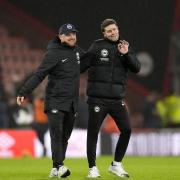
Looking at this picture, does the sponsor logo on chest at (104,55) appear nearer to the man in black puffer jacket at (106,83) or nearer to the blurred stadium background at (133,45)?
the man in black puffer jacket at (106,83)

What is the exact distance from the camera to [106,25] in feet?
35.6

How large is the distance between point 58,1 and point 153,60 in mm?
3552

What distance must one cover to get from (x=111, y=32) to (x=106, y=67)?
48cm

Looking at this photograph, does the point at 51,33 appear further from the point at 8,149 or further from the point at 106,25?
the point at 106,25

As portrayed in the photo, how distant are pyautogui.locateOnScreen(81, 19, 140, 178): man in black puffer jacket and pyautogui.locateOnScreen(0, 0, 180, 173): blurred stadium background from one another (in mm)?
8993

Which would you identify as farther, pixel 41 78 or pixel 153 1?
pixel 153 1

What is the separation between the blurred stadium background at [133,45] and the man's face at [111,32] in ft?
30.1

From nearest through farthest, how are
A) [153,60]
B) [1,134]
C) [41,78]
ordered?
[41,78]
[1,134]
[153,60]

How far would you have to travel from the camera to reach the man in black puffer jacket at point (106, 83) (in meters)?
11.0

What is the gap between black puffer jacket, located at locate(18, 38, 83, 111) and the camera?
1072 centimetres

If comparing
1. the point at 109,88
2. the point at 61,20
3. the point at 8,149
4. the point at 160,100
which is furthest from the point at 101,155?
the point at 109,88

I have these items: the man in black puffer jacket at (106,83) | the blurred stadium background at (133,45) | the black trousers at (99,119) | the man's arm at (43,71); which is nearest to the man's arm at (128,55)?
the man in black puffer jacket at (106,83)

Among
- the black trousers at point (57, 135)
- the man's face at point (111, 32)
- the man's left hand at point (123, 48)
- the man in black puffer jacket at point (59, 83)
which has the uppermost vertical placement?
the man's face at point (111, 32)

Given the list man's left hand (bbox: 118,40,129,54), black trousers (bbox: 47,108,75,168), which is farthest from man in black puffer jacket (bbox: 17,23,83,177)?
man's left hand (bbox: 118,40,129,54)
